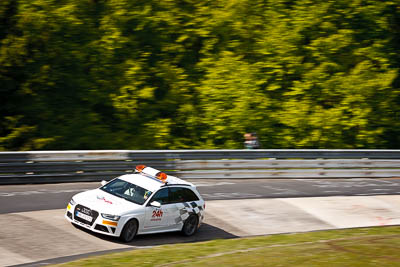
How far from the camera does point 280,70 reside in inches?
1133

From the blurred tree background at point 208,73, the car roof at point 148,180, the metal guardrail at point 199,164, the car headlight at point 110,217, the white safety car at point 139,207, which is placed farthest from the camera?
the blurred tree background at point 208,73

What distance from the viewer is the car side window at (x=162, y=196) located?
13.3m

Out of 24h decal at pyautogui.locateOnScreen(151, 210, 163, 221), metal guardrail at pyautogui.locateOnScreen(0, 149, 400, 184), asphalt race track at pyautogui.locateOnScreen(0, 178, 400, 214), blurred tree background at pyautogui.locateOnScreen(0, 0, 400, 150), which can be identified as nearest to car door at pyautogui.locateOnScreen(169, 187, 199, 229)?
24h decal at pyautogui.locateOnScreen(151, 210, 163, 221)

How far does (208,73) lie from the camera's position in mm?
28781

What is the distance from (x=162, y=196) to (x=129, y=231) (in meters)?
1.27

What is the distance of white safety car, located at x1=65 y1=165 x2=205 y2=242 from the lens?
12.4 metres

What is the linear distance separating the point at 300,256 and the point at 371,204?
343 inches

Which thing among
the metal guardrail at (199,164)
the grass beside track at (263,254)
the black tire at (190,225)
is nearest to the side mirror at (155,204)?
the grass beside track at (263,254)

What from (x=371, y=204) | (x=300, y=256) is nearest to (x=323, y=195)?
(x=371, y=204)

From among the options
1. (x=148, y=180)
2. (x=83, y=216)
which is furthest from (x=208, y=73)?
(x=83, y=216)

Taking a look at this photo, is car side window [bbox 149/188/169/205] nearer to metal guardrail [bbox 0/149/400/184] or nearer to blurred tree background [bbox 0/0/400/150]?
metal guardrail [bbox 0/149/400/184]

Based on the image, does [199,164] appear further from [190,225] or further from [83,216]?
[83,216]

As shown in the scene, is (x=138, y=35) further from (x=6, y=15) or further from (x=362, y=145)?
(x=362, y=145)

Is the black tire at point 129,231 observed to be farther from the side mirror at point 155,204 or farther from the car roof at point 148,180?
the car roof at point 148,180
